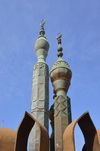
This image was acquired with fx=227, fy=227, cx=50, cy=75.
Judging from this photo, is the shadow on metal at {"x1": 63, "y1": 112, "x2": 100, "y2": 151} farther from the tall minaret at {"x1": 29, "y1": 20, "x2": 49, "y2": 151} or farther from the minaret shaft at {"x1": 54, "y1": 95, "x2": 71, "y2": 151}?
the tall minaret at {"x1": 29, "y1": 20, "x2": 49, "y2": 151}

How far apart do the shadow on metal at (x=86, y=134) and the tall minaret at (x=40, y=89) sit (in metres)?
4.07

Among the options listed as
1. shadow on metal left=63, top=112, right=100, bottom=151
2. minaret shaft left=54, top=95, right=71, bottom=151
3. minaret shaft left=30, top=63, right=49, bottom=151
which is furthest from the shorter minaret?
shadow on metal left=63, top=112, right=100, bottom=151

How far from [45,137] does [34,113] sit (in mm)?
4888

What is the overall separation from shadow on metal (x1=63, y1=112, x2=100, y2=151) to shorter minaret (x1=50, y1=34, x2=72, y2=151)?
336cm

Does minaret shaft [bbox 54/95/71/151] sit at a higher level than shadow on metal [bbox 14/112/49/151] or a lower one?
higher

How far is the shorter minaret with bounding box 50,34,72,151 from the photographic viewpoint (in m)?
13.3

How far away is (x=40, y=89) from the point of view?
600 inches

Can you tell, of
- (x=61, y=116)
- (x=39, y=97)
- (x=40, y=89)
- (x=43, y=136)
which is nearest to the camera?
(x=43, y=136)

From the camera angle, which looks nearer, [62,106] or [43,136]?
[43,136]

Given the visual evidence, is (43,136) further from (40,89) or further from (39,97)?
(40,89)

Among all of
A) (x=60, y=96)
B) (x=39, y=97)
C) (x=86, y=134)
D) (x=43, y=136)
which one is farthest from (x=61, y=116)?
(x=43, y=136)

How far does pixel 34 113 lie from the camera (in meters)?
14.3

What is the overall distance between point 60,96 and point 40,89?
1593 mm

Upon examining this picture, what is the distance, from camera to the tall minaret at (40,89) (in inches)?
528
